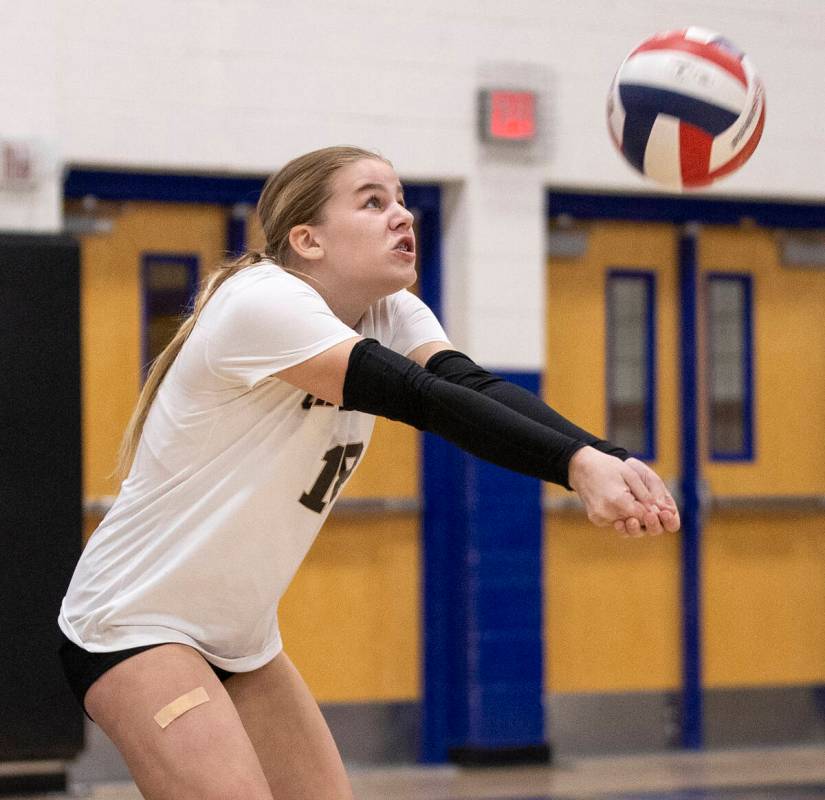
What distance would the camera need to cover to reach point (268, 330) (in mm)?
2176

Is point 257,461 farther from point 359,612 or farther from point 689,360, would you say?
point 689,360

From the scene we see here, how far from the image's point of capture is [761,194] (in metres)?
6.46

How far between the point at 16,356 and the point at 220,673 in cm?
301

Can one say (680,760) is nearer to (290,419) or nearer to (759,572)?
(759,572)

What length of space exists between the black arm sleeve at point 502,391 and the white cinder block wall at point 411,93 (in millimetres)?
3450

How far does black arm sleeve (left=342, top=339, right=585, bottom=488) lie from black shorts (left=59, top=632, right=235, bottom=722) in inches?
22.7

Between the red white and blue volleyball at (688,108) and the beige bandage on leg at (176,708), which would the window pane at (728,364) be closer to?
the red white and blue volleyball at (688,108)

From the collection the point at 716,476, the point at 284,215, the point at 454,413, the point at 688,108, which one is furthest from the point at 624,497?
the point at 716,476

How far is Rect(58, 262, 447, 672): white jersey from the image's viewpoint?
231 centimetres

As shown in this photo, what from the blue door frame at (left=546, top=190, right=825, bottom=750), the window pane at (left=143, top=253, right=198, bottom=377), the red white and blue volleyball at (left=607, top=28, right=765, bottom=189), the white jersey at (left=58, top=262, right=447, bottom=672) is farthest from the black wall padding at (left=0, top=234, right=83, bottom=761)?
the white jersey at (left=58, top=262, right=447, bottom=672)

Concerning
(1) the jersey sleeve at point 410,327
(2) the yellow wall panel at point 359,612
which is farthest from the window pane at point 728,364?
(1) the jersey sleeve at point 410,327

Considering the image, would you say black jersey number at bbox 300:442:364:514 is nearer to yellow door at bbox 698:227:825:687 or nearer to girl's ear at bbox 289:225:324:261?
girl's ear at bbox 289:225:324:261

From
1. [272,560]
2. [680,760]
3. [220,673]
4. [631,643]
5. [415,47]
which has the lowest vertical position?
[680,760]

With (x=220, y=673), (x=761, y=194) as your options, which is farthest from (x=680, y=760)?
(x=220, y=673)
